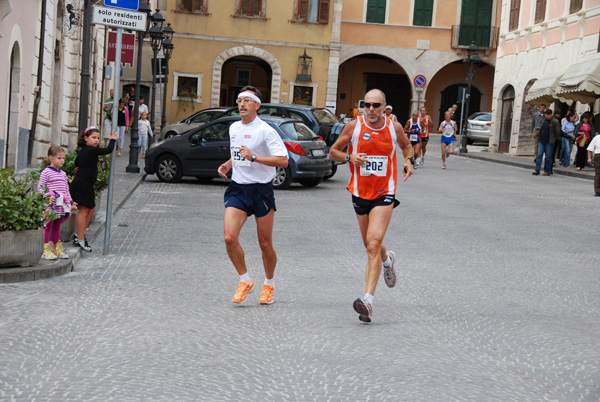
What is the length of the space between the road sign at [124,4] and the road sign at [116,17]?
5 cm

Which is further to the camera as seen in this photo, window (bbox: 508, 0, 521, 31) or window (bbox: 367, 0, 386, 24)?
window (bbox: 367, 0, 386, 24)

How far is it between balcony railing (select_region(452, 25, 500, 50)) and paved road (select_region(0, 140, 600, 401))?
4031 centimetres

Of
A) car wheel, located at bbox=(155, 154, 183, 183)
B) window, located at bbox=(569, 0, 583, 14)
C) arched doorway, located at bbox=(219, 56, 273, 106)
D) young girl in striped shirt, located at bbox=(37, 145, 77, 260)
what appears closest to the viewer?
young girl in striped shirt, located at bbox=(37, 145, 77, 260)

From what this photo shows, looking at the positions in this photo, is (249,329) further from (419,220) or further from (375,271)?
(419,220)

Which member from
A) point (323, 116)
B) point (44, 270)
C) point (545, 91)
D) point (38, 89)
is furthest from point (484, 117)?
point (44, 270)

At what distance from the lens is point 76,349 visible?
5996 mm

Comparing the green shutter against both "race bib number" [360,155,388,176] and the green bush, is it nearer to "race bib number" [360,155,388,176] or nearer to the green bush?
the green bush

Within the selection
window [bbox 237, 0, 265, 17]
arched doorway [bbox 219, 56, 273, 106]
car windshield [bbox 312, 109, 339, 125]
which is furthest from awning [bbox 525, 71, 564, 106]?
arched doorway [bbox 219, 56, 273, 106]

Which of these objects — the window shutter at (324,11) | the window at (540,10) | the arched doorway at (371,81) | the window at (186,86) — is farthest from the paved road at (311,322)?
the arched doorway at (371,81)

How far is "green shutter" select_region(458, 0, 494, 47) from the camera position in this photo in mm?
52344

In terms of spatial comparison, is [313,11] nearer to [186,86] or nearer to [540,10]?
[186,86]

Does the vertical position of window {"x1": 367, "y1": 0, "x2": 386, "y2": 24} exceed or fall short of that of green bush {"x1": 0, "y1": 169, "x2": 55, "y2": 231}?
it exceeds it

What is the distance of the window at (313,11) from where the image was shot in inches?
1850

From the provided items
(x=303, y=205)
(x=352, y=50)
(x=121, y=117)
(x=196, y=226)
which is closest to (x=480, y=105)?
(x=352, y=50)
